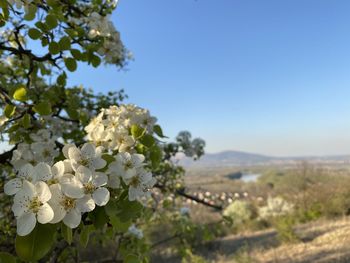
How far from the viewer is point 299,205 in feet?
67.5

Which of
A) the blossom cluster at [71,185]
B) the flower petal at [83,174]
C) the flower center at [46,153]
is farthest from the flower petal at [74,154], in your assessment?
the flower center at [46,153]

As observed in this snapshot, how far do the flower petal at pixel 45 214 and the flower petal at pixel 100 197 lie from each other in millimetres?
160

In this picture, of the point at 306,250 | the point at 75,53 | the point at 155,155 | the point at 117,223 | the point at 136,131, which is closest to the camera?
the point at 117,223

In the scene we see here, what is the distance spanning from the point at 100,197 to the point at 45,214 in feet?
0.62

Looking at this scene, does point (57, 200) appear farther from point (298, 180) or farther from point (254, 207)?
point (254, 207)

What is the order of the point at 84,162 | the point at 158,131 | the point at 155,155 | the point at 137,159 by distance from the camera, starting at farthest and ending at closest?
the point at 158,131, the point at 155,155, the point at 137,159, the point at 84,162

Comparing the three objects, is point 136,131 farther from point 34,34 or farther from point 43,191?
→ point 34,34

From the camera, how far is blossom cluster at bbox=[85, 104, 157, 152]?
1.86 metres

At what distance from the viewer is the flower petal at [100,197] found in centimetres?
129

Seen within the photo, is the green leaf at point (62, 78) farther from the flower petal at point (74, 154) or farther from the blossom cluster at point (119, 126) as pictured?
the flower petal at point (74, 154)

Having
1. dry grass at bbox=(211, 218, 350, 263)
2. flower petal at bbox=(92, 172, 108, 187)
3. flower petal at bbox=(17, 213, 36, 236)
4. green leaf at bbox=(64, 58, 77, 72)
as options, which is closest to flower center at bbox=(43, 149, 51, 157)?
green leaf at bbox=(64, 58, 77, 72)

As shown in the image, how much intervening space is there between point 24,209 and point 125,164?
456mm

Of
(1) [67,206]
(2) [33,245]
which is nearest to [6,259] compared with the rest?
(2) [33,245]

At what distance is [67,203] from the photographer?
1.24m
